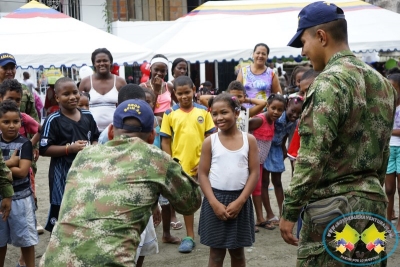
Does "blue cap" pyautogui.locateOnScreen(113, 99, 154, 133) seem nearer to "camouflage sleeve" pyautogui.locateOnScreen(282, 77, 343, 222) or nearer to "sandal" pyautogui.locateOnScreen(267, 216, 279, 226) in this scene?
"camouflage sleeve" pyautogui.locateOnScreen(282, 77, 343, 222)

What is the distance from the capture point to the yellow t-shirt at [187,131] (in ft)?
20.2

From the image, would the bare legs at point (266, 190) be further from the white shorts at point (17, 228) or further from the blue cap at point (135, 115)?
the blue cap at point (135, 115)

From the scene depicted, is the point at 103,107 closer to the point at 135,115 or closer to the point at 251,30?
the point at 135,115

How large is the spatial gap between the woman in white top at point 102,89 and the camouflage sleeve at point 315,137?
13.2ft

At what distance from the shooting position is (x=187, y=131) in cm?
616

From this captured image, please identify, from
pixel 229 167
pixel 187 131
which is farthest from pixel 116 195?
pixel 187 131

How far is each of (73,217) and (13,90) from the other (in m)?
3.19

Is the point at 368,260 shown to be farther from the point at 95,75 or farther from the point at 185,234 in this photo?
the point at 95,75

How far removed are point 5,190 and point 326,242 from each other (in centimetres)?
250

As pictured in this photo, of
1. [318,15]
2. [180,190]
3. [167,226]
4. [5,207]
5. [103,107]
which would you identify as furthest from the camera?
[103,107]

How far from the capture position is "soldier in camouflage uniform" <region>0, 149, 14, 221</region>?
14.3ft

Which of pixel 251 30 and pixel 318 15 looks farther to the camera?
pixel 251 30

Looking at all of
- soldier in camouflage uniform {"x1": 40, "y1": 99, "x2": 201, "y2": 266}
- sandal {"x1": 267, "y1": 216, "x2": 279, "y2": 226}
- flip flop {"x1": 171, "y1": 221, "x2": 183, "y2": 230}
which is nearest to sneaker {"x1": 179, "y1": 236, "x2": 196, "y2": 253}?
flip flop {"x1": 171, "y1": 221, "x2": 183, "y2": 230}

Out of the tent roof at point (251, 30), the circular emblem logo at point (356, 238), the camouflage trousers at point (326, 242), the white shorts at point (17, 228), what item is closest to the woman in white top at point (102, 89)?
the white shorts at point (17, 228)
